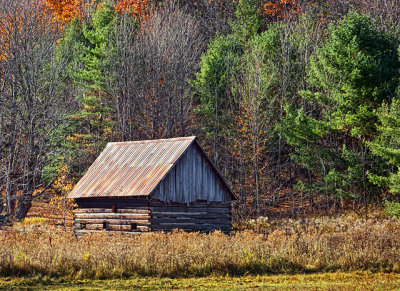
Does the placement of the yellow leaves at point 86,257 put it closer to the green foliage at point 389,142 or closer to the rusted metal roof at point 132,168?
the rusted metal roof at point 132,168

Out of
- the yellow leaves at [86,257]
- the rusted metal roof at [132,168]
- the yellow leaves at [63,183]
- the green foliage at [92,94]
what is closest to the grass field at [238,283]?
the yellow leaves at [86,257]

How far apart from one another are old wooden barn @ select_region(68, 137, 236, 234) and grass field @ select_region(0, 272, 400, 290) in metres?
10.00

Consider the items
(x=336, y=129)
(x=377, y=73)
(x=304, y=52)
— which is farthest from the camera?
(x=304, y=52)

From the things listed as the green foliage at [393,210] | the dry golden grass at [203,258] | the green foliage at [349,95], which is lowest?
the dry golden grass at [203,258]

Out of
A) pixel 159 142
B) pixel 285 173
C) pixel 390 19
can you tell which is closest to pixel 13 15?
pixel 159 142

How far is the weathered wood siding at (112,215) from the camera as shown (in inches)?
1124

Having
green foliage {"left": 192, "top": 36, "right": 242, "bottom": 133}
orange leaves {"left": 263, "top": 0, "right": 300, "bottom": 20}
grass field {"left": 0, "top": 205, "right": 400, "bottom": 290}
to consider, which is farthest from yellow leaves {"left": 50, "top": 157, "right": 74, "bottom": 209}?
orange leaves {"left": 263, "top": 0, "right": 300, "bottom": 20}

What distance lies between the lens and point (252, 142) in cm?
4303

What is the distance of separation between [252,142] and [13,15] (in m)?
18.4

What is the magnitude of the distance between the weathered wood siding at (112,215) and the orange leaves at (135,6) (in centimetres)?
3391

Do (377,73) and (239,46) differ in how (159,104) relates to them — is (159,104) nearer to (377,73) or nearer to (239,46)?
(239,46)

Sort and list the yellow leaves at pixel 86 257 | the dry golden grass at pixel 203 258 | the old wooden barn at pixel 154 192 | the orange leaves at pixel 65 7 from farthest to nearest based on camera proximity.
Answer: the orange leaves at pixel 65 7
the old wooden barn at pixel 154 192
the yellow leaves at pixel 86 257
the dry golden grass at pixel 203 258

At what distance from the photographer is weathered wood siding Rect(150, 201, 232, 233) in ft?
93.8

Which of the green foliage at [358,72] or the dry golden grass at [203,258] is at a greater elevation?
the green foliage at [358,72]
